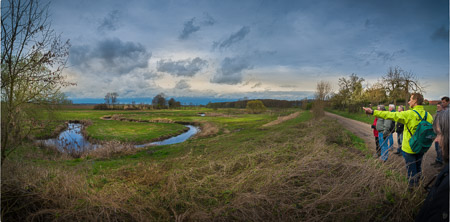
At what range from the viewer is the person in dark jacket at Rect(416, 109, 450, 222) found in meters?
1.96

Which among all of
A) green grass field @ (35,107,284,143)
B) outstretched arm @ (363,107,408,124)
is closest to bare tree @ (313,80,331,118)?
green grass field @ (35,107,284,143)

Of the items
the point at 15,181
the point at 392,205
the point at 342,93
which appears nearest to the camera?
the point at 392,205

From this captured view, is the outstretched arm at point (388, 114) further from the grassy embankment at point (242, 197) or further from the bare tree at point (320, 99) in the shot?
the bare tree at point (320, 99)

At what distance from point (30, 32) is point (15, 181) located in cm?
358

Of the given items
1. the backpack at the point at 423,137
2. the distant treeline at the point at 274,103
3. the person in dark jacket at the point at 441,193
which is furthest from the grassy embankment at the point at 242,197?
the distant treeline at the point at 274,103

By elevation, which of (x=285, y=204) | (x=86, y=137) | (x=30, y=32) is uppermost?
(x=30, y=32)

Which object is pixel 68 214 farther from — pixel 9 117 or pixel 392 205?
pixel 392 205

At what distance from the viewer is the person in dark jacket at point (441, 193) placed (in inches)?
77.3

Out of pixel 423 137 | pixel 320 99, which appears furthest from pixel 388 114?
pixel 320 99

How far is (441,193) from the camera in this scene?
6.63 feet

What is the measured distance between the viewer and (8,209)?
3.69 metres

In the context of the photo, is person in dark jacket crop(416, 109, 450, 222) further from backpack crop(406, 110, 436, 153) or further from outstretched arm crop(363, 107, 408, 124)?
backpack crop(406, 110, 436, 153)

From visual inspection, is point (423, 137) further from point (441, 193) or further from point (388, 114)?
point (441, 193)

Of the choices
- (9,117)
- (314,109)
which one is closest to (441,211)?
(9,117)
